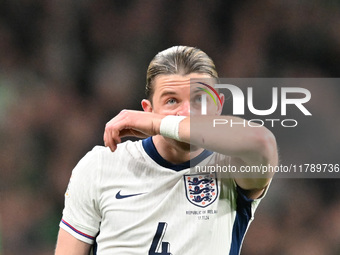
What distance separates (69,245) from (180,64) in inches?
32.0

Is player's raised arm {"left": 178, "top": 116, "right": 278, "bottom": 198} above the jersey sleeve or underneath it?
above

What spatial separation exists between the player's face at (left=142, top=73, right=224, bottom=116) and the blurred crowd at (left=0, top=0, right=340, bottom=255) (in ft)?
6.17

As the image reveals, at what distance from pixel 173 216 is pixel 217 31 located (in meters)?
2.42

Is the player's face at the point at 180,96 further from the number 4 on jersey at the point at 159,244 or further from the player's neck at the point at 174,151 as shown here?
the number 4 on jersey at the point at 159,244

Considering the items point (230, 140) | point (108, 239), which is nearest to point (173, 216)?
point (108, 239)

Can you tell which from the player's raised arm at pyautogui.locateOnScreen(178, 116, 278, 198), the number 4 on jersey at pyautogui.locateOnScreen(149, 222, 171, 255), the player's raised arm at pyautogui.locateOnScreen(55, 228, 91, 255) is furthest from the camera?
the player's raised arm at pyautogui.locateOnScreen(55, 228, 91, 255)

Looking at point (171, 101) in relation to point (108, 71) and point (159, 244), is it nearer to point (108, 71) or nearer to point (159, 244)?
point (159, 244)

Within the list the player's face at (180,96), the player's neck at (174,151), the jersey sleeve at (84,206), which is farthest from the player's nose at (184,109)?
the jersey sleeve at (84,206)

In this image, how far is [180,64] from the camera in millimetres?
2113

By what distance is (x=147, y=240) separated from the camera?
196cm

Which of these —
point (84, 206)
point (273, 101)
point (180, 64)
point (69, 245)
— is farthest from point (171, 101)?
point (273, 101)

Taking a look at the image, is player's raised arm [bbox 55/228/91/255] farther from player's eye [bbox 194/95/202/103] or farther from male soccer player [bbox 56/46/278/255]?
player's eye [bbox 194/95/202/103]

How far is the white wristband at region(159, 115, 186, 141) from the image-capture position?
5.85 feet

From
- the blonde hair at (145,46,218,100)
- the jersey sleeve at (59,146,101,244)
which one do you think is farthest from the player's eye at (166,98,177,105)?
the jersey sleeve at (59,146,101,244)
